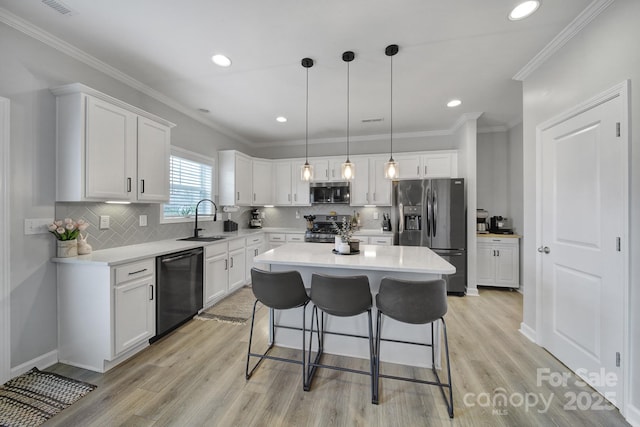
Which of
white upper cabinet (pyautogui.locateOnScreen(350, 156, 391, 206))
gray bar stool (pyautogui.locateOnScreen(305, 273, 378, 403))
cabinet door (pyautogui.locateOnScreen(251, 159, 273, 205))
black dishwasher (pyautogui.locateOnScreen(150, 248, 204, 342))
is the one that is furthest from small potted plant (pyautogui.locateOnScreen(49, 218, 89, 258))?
white upper cabinet (pyautogui.locateOnScreen(350, 156, 391, 206))

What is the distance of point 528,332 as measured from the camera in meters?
2.62

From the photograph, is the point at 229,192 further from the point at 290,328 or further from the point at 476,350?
the point at 476,350

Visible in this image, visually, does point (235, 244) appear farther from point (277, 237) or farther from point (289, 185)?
point (289, 185)

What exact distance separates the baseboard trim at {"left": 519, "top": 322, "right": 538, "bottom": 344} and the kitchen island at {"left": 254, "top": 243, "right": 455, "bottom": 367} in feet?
4.10

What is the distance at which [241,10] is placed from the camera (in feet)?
6.09

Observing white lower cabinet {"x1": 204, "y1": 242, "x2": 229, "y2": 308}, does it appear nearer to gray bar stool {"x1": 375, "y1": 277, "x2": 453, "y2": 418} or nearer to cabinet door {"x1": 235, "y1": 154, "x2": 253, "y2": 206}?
cabinet door {"x1": 235, "y1": 154, "x2": 253, "y2": 206}

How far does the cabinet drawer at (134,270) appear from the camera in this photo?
2.10 metres

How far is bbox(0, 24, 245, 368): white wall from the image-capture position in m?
1.93

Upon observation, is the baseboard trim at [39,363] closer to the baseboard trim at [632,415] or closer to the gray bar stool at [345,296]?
the gray bar stool at [345,296]

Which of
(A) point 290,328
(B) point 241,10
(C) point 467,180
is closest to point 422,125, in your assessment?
(C) point 467,180

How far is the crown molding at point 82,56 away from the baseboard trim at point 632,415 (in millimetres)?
4943

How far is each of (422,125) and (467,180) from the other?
4.01 feet

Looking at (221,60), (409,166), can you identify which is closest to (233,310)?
(221,60)

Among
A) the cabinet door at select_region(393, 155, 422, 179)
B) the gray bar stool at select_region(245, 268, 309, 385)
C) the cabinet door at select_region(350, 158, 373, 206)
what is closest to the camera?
the gray bar stool at select_region(245, 268, 309, 385)
